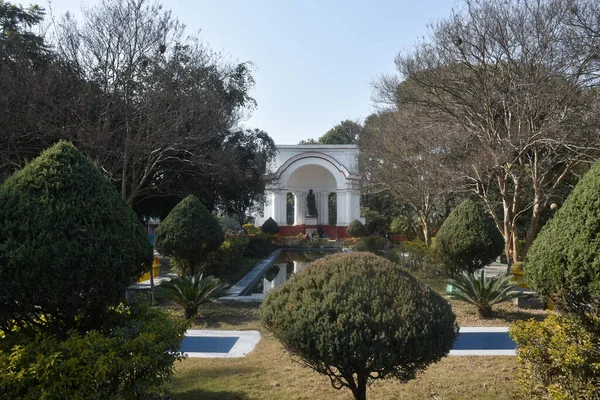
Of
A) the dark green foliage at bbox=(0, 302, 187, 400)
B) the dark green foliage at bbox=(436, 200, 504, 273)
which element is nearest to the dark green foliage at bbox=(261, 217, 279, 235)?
the dark green foliage at bbox=(436, 200, 504, 273)

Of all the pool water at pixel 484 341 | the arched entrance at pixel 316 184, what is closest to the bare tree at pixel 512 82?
the pool water at pixel 484 341

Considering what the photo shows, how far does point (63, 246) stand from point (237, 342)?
157 inches

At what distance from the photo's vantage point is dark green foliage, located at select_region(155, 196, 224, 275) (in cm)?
988

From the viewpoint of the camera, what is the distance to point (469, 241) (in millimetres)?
10469

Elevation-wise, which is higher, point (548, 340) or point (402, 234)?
point (402, 234)

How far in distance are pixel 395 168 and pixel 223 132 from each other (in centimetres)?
847

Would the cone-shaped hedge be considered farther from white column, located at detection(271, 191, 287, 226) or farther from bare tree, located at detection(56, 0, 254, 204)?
white column, located at detection(271, 191, 287, 226)

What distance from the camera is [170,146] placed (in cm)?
1359

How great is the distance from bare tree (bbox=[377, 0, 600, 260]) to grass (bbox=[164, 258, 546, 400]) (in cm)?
723

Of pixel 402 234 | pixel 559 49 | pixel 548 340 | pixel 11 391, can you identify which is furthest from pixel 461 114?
pixel 402 234

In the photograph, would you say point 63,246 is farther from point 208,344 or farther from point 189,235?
point 189,235

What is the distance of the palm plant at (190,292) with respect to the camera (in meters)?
8.24

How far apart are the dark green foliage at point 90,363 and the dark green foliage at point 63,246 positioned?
255 mm

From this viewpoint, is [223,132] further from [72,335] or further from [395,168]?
[72,335]
